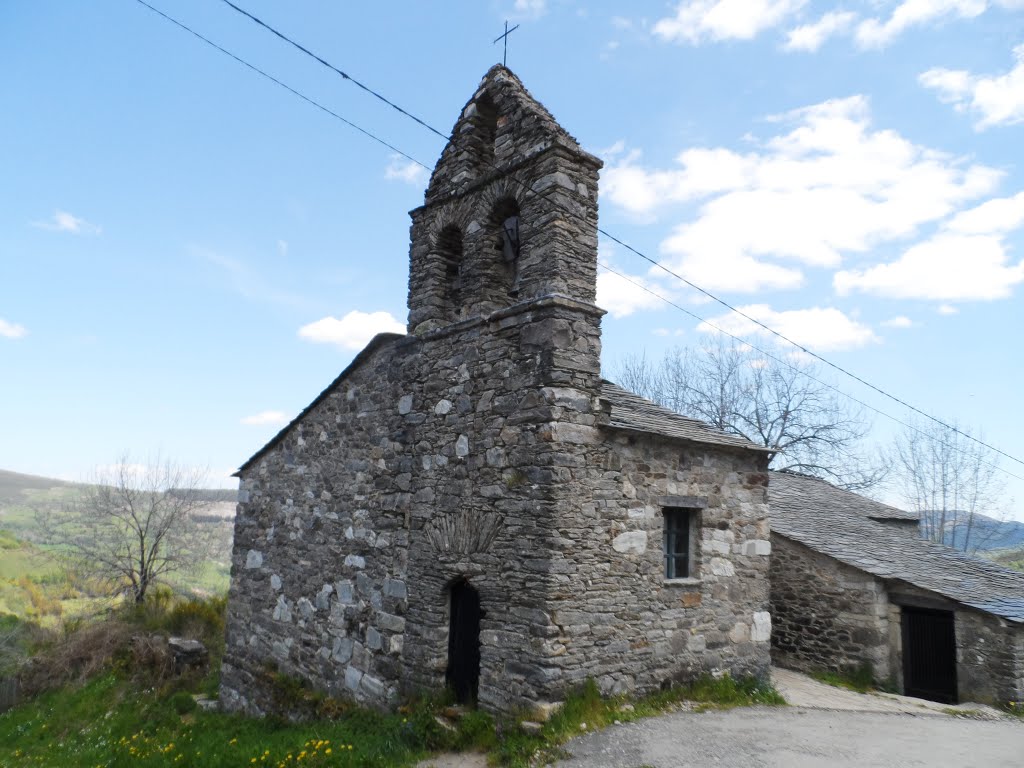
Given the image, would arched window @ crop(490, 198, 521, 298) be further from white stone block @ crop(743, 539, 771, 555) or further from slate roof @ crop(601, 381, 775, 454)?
white stone block @ crop(743, 539, 771, 555)

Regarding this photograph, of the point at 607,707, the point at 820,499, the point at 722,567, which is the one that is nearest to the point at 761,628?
the point at 722,567

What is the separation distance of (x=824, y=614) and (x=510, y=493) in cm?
758

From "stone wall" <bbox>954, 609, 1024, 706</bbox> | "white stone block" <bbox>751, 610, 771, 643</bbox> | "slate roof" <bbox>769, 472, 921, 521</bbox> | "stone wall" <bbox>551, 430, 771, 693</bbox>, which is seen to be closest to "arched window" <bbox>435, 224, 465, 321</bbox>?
"stone wall" <bbox>551, 430, 771, 693</bbox>

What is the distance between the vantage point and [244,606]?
36.4ft

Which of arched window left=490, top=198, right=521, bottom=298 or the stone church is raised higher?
arched window left=490, top=198, right=521, bottom=298

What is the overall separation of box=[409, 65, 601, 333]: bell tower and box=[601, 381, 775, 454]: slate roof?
1.43 m

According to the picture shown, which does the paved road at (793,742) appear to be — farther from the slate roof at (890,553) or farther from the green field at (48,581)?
the green field at (48,581)

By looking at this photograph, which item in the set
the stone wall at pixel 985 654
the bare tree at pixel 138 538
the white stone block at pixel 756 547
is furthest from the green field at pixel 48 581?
the stone wall at pixel 985 654

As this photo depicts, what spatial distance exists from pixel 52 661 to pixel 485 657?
42.7 feet

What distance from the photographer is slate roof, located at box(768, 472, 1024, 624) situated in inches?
420

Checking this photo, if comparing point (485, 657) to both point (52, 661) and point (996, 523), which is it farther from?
point (996, 523)

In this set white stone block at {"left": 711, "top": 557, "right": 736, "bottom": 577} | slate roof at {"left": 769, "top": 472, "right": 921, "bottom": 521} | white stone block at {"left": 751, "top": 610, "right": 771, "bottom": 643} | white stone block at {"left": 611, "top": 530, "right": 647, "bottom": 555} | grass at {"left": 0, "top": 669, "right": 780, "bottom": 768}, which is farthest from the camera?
slate roof at {"left": 769, "top": 472, "right": 921, "bottom": 521}

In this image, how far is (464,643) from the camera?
7492 millimetres

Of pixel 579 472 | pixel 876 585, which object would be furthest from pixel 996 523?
pixel 579 472
